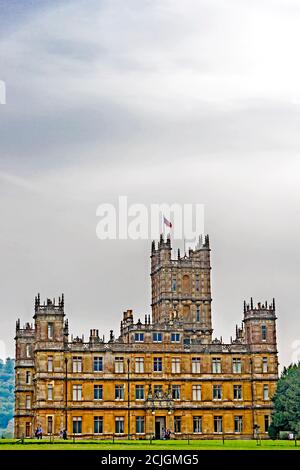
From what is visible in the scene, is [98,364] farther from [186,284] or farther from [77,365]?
[186,284]

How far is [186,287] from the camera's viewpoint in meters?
120

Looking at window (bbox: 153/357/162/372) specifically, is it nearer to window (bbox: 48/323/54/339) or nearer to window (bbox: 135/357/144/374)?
window (bbox: 135/357/144/374)

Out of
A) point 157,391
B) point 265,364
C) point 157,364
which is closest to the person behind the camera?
point 157,391

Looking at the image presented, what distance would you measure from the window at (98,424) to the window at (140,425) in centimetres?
355

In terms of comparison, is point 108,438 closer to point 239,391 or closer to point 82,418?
point 82,418

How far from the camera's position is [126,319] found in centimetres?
10519

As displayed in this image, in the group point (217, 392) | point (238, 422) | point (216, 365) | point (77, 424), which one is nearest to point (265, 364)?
point (216, 365)

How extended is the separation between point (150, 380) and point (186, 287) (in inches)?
940

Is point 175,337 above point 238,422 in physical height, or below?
above

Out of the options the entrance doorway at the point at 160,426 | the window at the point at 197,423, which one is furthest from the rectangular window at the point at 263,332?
the entrance doorway at the point at 160,426

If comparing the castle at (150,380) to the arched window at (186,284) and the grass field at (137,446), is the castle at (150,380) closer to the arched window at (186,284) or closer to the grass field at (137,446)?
the arched window at (186,284)

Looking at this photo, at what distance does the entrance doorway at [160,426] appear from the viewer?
3816 inches
